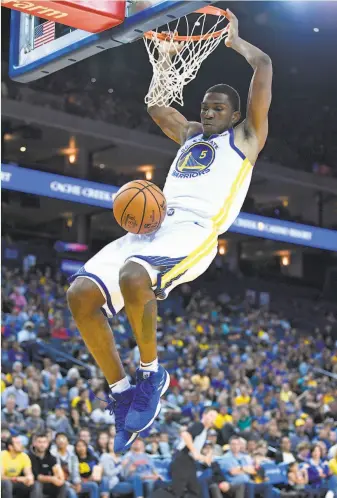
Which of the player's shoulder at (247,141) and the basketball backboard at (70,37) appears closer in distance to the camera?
the basketball backboard at (70,37)

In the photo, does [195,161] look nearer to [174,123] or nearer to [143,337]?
[174,123]

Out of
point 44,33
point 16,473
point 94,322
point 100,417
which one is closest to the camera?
point 94,322

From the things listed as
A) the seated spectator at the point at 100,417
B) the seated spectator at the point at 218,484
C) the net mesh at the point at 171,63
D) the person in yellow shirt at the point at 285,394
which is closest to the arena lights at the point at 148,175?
the person in yellow shirt at the point at 285,394

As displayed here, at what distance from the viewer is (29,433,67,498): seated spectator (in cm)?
877

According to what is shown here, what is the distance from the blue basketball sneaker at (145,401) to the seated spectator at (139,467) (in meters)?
5.32

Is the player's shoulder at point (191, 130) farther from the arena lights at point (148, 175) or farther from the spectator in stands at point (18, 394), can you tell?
the arena lights at point (148, 175)

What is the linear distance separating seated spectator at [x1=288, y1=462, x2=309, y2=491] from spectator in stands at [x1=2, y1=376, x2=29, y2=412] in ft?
10.9

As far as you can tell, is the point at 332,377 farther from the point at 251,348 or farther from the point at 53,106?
the point at 53,106

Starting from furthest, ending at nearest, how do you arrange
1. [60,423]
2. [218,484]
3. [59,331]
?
[59,331]
[60,423]
[218,484]

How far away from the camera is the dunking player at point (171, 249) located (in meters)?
4.31

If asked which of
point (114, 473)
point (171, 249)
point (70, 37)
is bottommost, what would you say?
point (114, 473)

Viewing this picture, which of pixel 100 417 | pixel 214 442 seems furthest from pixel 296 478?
pixel 100 417

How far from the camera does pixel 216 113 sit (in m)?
4.78

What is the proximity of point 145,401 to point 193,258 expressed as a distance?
75 cm
